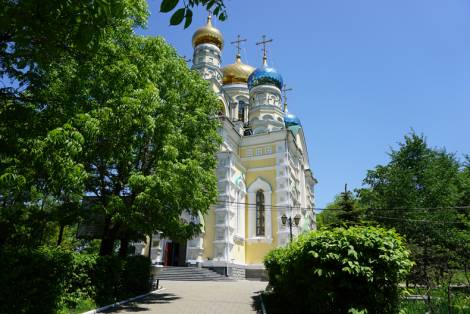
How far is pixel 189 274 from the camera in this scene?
21844 mm

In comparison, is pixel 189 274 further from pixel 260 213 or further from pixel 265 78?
pixel 265 78

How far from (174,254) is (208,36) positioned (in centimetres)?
2049

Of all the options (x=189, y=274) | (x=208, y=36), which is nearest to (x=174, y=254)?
(x=189, y=274)

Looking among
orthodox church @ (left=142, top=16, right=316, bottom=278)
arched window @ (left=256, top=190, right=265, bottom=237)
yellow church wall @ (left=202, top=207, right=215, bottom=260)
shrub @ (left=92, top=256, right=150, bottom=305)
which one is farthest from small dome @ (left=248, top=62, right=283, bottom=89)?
shrub @ (left=92, top=256, right=150, bottom=305)

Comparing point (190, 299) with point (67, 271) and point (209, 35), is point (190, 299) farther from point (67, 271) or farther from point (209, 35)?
point (209, 35)

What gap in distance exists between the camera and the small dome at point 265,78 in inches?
1379

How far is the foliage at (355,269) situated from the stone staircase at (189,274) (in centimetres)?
A: 1658

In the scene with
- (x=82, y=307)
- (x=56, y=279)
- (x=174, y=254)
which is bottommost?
(x=82, y=307)

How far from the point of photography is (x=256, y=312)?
32.7ft

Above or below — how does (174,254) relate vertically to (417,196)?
below

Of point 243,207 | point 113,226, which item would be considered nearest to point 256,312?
point 113,226

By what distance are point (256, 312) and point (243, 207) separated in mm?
18215

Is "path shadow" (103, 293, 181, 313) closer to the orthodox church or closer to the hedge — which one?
the hedge

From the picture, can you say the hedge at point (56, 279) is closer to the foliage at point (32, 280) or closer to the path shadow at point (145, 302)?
the foliage at point (32, 280)
